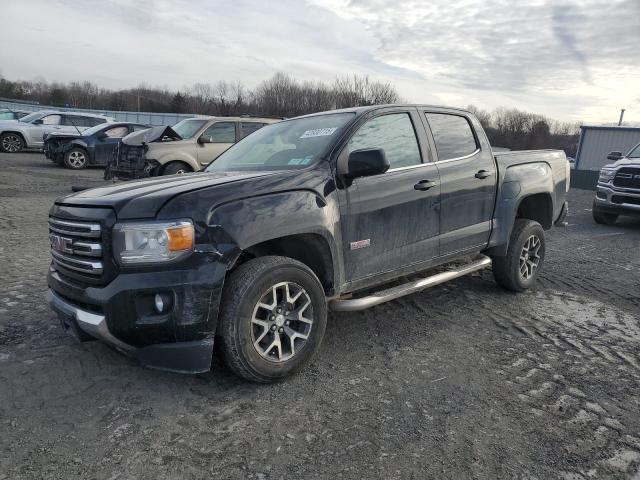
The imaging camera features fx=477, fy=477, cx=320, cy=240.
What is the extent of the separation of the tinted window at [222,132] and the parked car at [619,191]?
8.17 metres

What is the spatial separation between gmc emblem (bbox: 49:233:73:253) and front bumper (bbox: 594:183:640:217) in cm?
1010

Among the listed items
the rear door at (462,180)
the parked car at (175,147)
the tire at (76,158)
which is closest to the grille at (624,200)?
the rear door at (462,180)

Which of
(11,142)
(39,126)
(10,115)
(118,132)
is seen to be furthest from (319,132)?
(10,115)

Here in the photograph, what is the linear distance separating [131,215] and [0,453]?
134 cm

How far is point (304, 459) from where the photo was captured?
2.35m

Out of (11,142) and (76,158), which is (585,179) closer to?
(76,158)

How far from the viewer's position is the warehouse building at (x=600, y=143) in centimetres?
2519

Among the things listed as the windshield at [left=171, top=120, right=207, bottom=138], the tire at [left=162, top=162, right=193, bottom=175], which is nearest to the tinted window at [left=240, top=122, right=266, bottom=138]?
the windshield at [left=171, top=120, right=207, bottom=138]

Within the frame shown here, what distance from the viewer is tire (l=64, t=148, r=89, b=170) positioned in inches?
592

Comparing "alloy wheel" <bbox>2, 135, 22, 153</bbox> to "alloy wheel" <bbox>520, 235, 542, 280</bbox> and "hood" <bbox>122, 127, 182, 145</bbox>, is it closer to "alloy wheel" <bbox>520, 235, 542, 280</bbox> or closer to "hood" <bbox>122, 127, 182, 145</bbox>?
"hood" <bbox>122, 127, 182, 145</bbox>

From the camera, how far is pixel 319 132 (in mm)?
3758

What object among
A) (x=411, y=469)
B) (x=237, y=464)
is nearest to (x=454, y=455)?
(x=411, y=469)

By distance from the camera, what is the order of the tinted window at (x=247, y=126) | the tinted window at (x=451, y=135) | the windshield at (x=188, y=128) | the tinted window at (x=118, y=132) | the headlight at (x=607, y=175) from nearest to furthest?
the tinted window at (x=451, y=135), the headlight at (x=607, y=175), the windshield at (x=188, y=128), the tinted window at (x=247, y=126), the tinted window at (x=118, y=132)

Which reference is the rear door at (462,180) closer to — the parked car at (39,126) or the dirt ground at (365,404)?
the dirt ground at (365,404)
